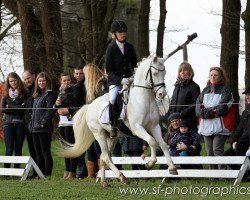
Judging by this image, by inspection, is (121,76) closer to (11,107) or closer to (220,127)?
(220,127)

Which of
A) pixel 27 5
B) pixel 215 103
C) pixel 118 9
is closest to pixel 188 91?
pixel 215 103

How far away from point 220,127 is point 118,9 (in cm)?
1584

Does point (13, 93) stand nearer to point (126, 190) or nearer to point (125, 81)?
point (125, 81)

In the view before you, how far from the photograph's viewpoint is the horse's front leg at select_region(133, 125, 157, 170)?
13.5 metres

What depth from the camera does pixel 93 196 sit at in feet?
42.2

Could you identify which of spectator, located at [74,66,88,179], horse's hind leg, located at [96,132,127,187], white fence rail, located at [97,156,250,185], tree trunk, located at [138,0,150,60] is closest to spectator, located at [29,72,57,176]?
spectator, located at [74,66,88,179]

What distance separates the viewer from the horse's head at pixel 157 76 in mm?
13445

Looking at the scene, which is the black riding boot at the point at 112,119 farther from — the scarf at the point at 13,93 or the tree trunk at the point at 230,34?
the tree trunk at the point at 230,34

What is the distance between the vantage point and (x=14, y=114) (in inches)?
701

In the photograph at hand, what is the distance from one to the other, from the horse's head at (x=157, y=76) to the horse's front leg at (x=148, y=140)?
2.23 ft

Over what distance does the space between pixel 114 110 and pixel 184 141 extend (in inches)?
66.5

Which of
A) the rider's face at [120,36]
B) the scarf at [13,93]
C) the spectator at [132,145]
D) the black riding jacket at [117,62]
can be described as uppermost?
the rider's face at [120,36]

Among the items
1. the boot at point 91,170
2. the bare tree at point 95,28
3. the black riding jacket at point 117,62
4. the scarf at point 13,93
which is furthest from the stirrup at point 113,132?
the bare tree at point 95,28

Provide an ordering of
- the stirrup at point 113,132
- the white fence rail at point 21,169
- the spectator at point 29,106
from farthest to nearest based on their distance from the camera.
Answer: the spectator at point 29,106, the white fence rail at point 21,169, the stirrup at point 113,132
